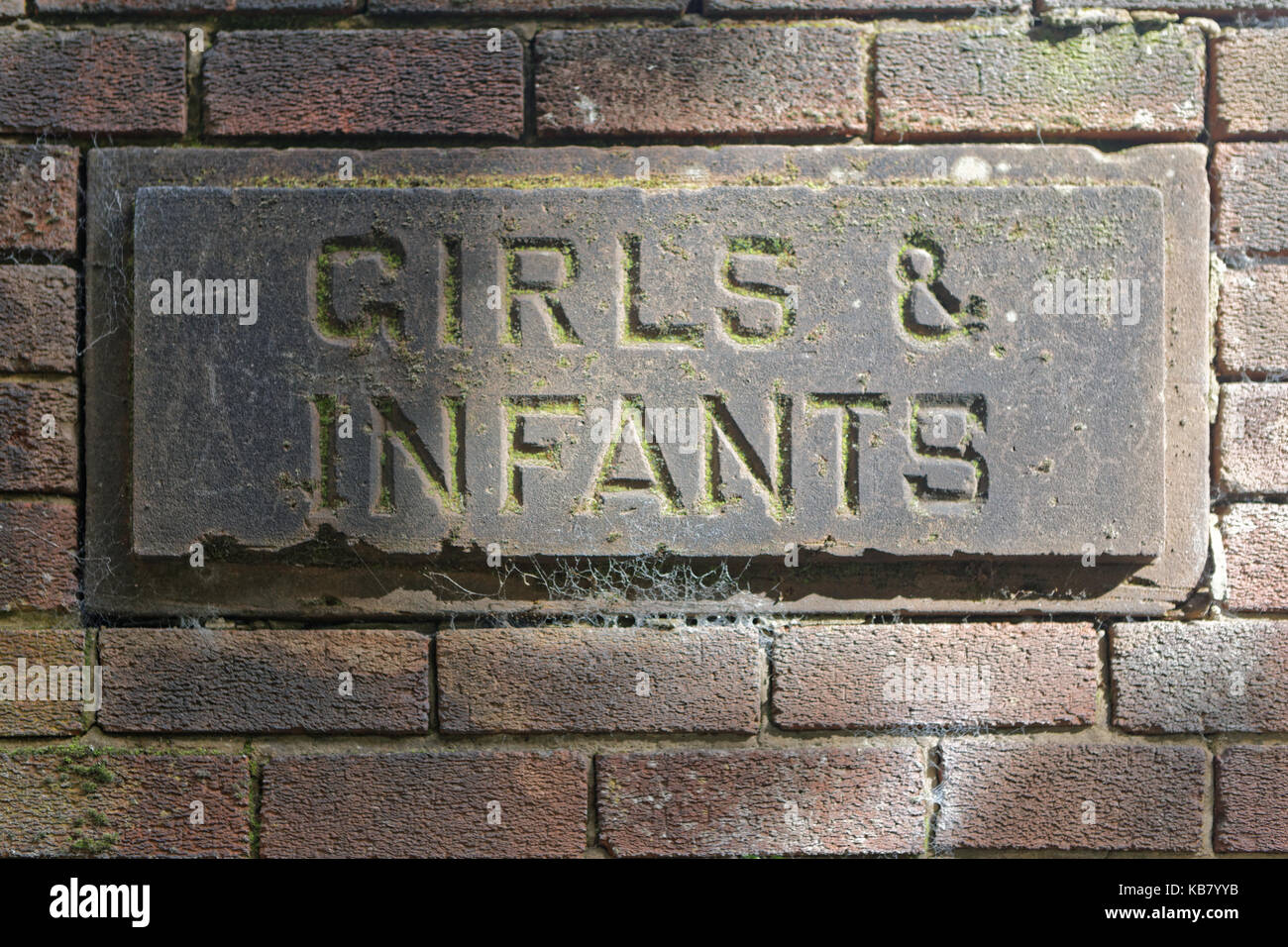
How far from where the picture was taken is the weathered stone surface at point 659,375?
1495 mm

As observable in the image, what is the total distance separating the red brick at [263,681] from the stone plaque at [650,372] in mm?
170

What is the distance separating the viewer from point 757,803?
1.55 m

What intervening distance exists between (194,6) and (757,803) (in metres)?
1.77

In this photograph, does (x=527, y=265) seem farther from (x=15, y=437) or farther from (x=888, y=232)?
(x=15, y=437)

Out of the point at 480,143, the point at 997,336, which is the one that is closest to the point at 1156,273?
the point at 997,336

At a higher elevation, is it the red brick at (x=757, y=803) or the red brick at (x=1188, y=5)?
the red brick at (x=1188, y=5)

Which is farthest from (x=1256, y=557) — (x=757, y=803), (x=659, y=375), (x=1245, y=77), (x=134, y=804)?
(x=134, y=804)

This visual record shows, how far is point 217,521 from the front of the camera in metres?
1.50

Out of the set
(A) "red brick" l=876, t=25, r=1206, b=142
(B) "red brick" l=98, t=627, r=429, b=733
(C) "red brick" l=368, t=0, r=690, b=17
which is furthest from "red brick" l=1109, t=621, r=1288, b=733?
(C) "red brick" l=368, t=0, r=690, b=17

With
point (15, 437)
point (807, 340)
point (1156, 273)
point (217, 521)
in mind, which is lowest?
point (217, 521)

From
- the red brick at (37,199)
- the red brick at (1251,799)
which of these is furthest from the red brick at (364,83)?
the red brick at (1251,799)

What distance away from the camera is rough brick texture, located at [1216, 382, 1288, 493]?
61.7 inches

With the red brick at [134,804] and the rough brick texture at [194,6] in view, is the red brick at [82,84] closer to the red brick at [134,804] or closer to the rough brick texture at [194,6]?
the rough brick texture at [194,6]

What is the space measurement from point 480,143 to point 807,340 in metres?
0.69
